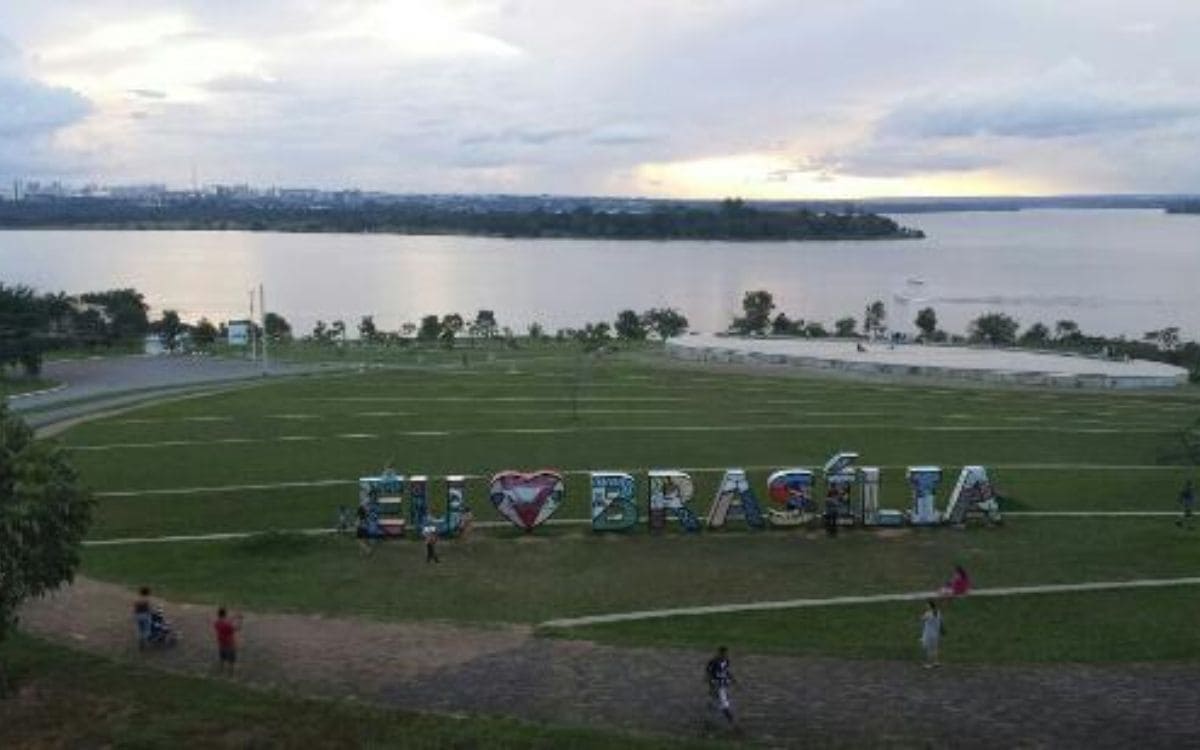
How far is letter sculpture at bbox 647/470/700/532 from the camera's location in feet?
109

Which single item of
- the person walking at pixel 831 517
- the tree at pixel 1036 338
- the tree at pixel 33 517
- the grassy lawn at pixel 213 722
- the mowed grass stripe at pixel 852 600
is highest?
the tree at pixel 1036 338

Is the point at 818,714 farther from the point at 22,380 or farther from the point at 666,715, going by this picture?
the point at 22,380

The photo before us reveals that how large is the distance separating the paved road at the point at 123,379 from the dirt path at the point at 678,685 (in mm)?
31206

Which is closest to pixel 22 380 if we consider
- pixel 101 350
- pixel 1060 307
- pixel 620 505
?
pixel 101 350

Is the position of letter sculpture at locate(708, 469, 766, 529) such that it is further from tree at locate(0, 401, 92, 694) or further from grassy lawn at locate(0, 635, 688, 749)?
tree at locate(0, 401, 92, 694)

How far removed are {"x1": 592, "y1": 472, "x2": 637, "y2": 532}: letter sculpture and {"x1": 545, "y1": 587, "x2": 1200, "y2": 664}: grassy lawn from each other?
7426mm

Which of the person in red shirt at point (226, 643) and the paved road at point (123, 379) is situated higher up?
the paved road at point (123, 379)

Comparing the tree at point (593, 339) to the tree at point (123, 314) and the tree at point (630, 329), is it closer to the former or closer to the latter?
the tree at point (630, 329)

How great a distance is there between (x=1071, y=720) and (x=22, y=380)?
5824cm

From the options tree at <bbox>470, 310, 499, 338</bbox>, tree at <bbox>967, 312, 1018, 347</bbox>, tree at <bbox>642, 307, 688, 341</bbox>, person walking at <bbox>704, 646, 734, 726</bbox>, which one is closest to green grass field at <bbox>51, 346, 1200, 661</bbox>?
person walking at <bbox>704, 646, 734, 726</bbox>

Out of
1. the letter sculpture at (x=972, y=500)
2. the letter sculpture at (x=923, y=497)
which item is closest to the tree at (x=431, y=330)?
the letter sculpture at (x=972, y=500)

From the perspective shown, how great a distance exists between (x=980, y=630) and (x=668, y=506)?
10.2 meters

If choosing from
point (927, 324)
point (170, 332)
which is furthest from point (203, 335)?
point (927, 324)

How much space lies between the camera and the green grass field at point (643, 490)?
86.0ft
